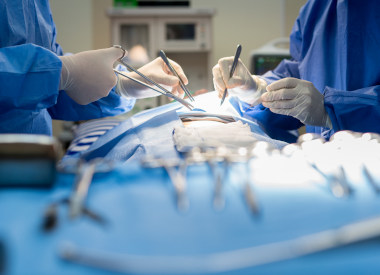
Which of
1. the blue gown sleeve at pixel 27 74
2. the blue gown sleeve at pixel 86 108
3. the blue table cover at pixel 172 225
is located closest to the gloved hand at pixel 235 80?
the blue gown sleeve at pixel 86 108

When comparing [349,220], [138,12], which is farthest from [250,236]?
[138,12]

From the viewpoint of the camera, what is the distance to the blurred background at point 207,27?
151 inches

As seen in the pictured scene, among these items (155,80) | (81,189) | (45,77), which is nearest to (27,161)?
(81,189)

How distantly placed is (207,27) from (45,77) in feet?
8.98

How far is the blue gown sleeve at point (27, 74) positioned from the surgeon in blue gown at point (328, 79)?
2.11 feet

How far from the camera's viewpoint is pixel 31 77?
104 centimetres

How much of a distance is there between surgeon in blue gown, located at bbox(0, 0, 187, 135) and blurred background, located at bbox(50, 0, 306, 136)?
82.9 inches

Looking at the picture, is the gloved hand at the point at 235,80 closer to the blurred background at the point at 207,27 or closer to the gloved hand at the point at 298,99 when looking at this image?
the gloved hand at the point at 298,99

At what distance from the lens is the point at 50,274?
0.38 meters

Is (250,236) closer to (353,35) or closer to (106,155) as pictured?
(106,155)

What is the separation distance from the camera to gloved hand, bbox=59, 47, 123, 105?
1208 mm

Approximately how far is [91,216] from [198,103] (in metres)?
1.14

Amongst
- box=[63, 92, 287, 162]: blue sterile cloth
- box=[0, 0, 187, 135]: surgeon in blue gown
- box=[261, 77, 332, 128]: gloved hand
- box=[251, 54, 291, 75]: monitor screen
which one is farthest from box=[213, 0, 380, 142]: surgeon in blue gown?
box=[251, 54, 291, 75]: monitor screen

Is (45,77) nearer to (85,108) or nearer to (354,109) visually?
(85,108)
